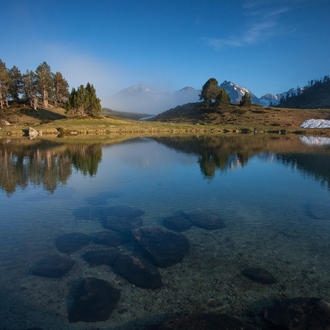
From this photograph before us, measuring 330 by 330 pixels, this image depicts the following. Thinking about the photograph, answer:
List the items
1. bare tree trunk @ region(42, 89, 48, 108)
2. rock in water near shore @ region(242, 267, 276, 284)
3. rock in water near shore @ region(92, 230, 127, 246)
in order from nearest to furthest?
rock in water near shore @ region(242, 267, 276, 284) < rock in water near shore @ region(92, 230, 127, 246) < bare tree trunk @ region(42, 89, 48, 108)

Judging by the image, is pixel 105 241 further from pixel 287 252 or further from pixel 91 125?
pixel 91 125

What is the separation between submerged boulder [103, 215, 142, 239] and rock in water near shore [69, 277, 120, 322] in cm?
345

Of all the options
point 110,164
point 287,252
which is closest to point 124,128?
point 110,164

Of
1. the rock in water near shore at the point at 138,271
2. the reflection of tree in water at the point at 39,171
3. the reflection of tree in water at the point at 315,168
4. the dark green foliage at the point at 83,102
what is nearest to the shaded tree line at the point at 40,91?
the dark green foliage at the point at 83,102

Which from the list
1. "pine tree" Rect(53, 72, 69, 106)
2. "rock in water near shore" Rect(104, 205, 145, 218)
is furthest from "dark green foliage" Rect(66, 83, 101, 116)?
"rock in water near shore" Rect(104, 205, 145, 218)

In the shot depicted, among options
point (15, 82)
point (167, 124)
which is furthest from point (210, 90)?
point (15, 82)

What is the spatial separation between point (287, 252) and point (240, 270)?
8.41 feet

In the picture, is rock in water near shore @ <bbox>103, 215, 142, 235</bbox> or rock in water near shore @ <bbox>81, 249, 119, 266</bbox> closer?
rock in water near shore @ <bbox>81, 249, 119, 266</bbox>

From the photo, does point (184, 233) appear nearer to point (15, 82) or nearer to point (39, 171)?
point (39, 171)

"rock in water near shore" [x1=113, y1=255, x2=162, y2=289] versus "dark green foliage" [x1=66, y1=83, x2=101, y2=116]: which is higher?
"dark green foliage" [x1=66, y1=83, x2=101, y2=116]

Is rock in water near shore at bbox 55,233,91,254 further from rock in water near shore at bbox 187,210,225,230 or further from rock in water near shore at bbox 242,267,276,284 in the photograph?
rock in water near shore at bbox 242,267,276,284

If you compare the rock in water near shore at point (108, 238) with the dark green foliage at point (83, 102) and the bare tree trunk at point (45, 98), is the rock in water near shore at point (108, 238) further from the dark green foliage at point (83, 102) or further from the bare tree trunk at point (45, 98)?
the bare tree trunk at point (45, 98)

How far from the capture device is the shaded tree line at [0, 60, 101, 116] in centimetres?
10819

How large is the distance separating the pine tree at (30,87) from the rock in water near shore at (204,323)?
127 metres
